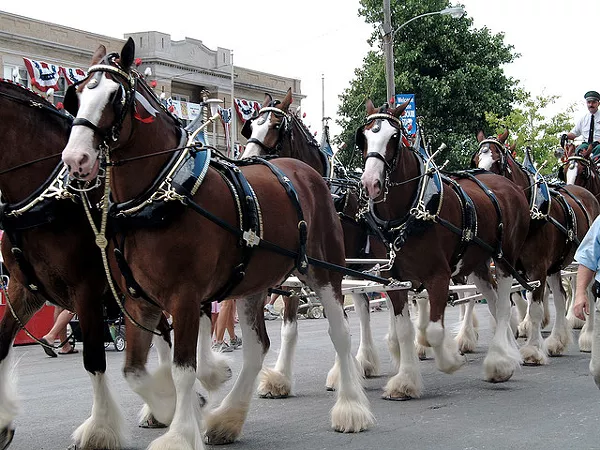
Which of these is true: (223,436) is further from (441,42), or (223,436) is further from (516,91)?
(516,91)

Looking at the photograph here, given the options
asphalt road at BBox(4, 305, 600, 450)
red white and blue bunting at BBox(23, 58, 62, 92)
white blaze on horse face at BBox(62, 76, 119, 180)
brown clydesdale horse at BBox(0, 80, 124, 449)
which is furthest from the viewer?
red white and blue bunting at BBox(23, 58, 62, 92)

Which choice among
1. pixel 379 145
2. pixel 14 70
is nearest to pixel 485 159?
pixel 379 145

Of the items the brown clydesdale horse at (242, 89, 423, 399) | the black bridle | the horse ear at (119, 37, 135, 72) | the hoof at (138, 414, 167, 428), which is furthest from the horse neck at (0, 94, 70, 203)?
the brown clydesdale horse at (242, 89, 423, 399)

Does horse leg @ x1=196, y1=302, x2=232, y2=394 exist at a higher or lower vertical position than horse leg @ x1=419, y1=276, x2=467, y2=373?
lower

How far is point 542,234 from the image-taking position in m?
11.1

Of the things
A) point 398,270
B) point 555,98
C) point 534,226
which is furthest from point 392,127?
point 555,98

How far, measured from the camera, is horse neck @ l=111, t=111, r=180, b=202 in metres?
5.67

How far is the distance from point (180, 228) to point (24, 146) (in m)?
1.50

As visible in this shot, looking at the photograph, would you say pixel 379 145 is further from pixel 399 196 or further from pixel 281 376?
pixel 281 376

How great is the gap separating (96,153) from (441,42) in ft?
97.4

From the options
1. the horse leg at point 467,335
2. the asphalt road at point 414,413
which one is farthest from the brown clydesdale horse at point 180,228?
the horse leg at point 467,335

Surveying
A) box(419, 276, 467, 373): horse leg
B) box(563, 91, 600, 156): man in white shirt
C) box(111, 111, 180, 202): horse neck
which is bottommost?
box(419, 276, 467, 373): horse leg

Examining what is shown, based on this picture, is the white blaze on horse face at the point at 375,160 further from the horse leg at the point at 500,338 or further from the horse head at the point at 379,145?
the horse leg at the point at 500,338

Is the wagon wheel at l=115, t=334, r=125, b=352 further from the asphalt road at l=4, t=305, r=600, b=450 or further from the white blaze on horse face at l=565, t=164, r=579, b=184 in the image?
the white blaze on horse face at l=565, t=164, r=579, b=184
